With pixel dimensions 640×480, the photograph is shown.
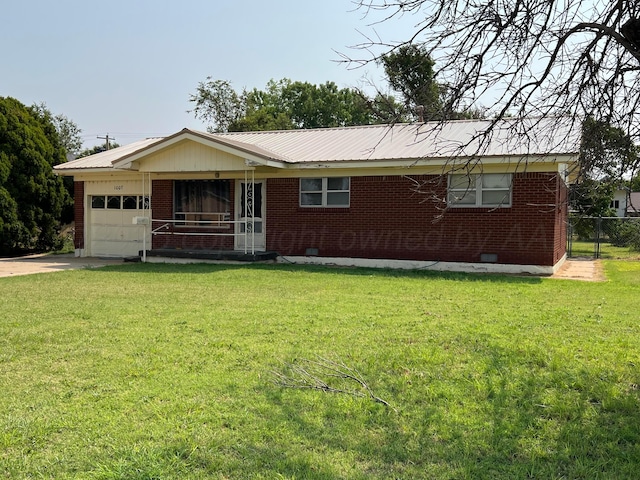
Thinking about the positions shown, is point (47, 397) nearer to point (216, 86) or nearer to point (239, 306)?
point (239, 306)

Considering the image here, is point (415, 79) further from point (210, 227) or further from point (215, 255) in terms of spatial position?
point (210, 227)

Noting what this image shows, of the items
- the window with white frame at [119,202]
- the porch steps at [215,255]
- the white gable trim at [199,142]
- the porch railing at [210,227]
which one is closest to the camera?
the white gable trim at [199,142]

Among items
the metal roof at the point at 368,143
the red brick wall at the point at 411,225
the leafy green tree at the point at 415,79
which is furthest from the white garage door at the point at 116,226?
the leafy green tree at the point at 415,79

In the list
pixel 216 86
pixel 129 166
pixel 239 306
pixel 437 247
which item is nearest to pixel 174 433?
pixel 239 306

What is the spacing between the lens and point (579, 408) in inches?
169

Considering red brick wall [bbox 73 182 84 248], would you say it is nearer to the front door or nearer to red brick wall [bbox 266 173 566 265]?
the front door

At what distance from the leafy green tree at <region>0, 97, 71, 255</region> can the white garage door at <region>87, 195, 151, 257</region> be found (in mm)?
2406

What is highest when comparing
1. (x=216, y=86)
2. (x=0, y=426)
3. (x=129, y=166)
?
(x=216, y=86)

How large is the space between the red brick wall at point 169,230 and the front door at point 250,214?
2.58 ft

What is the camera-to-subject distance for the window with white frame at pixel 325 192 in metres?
15.6

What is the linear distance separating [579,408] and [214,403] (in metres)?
2.83

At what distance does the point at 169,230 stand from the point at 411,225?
25.6 feet

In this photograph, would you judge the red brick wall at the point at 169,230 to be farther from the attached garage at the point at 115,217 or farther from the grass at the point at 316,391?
the grass at the point at 316,391

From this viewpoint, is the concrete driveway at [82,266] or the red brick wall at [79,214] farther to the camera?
the red brick wall at [79,214]
